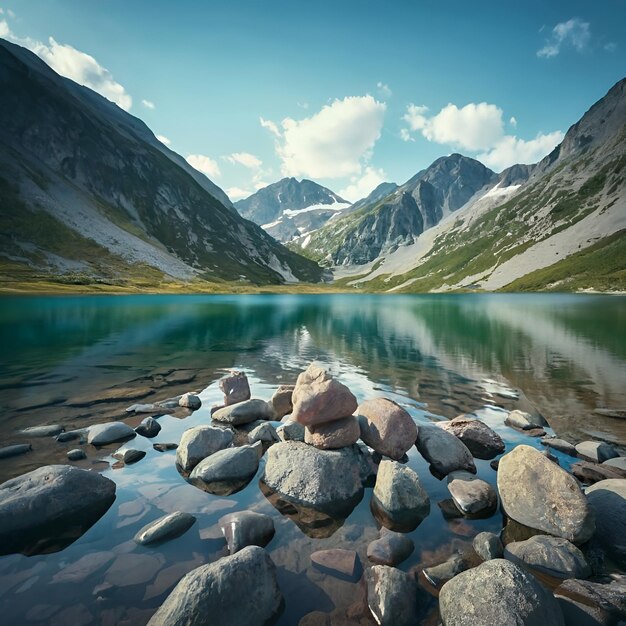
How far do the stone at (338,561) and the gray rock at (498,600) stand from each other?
1.88 meters

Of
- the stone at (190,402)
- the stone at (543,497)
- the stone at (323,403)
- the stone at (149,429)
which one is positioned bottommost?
the stone at (190,402)


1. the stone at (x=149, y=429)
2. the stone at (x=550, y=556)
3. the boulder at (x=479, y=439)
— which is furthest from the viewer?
the stone at (x=149, y=429)

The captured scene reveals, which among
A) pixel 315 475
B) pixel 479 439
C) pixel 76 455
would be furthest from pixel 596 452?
pixel 76 455

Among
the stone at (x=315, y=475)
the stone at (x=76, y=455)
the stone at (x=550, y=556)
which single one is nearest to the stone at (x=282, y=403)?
the stone at (x=315, y=475)

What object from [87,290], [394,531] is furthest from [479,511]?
[87,290]

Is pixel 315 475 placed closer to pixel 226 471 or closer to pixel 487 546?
pixel 226 471

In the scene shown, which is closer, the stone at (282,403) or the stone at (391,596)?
the stone at (391,596)

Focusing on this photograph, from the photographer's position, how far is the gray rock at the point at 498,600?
5.68 meters

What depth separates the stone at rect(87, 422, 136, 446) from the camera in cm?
1352

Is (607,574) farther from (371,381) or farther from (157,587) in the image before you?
(371,381)

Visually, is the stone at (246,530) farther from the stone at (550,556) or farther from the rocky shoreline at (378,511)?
the stone at (550,556)

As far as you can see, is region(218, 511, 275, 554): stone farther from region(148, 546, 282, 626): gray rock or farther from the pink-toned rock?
the pink-toned rock

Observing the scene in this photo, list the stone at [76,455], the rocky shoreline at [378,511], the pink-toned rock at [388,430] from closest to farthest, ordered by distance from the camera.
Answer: the rocky shoreline at [378,511], the stone at [76,455], the pink-toned rock at [388,430]

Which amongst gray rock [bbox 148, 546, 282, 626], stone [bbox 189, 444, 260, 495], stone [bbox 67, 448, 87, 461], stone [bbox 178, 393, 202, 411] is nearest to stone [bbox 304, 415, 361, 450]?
stone [bbox 189, 444, 260, 495]
